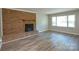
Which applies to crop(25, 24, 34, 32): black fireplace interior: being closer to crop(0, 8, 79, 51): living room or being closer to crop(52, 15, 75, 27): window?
crop(0, 8, 79, 51): living room

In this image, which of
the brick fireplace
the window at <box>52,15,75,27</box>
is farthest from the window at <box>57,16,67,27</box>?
the brick fireplace

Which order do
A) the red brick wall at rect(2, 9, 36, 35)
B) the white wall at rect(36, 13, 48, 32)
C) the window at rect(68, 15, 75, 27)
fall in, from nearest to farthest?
1. the red brick wall at rect(2, 9, 36, 35)
2. the window at rect(68, 15, 75, 27)
3. the white wall at rect(36, 13, 48, 32)

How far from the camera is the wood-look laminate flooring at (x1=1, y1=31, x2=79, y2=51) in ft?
6.82

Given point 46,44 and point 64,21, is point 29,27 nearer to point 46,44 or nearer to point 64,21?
point 46,44

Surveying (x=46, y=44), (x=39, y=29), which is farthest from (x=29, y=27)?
(x=46, y=44)

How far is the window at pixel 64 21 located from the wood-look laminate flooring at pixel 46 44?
23 centimetres

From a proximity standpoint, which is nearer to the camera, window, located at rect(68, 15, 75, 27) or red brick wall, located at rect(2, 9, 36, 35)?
red brick wall, located at rect(2, 9, 36, 35)

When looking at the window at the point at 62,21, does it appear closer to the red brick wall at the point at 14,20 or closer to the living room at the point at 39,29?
the living room at the point at 39,29

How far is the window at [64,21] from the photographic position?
7.04 ft

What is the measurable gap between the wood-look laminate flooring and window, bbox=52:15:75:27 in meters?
0.23
